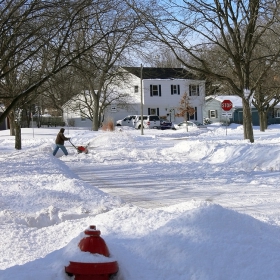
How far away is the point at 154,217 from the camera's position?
22.4ft

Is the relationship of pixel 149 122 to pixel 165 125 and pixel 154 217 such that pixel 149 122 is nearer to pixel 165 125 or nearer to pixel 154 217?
pixel 165 125

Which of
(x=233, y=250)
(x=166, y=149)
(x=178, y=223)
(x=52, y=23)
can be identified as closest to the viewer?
(x=233, y=250)

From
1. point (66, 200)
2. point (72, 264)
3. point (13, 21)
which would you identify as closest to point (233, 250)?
point (72, 264)

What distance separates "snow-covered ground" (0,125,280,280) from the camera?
5.11 meters

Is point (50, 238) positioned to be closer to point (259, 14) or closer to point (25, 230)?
point (25, 230)

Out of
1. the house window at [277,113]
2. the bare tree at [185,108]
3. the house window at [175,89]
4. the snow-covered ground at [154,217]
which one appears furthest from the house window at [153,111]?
the snow-covered ground at [154,217]

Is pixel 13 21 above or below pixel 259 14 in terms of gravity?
below

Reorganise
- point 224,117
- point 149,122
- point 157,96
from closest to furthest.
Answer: point 149,122 → point 157,96 → point 224,117

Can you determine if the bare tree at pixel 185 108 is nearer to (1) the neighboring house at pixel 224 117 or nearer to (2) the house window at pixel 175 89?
(2) the house window at pixel 175 89

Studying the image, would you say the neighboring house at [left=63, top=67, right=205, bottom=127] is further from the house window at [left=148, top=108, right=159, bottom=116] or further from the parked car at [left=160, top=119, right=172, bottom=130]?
the parked car at [left=160, top=119, right=172, bottom=130]

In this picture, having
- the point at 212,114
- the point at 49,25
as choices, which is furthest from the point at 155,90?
the point at 49,25

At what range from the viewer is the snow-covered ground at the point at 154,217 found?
201 inches

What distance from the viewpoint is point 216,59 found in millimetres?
25922

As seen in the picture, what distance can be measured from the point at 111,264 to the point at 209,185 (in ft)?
29.5
